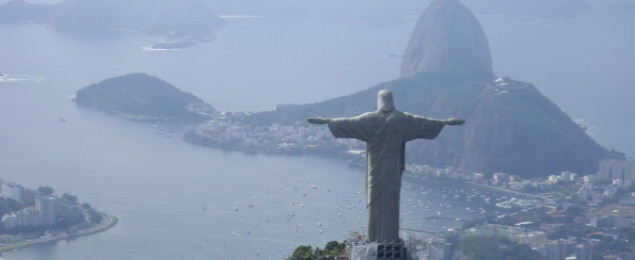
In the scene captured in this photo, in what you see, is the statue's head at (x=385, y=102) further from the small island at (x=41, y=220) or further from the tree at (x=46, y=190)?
the tree at (x=46, y=190)

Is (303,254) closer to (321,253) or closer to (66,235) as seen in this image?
(321,253)

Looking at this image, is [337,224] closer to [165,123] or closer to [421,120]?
[165,123]

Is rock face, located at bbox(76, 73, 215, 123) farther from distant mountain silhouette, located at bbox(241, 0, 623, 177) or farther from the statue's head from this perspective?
the statue's head

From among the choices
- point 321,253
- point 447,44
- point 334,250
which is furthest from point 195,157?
point 334,250

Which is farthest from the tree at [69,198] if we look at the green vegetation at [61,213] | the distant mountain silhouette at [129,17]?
the distant mountain silhouette at [129,17]

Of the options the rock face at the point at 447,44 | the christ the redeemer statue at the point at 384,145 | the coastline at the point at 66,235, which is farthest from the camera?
the rock face at the point at 447,44
